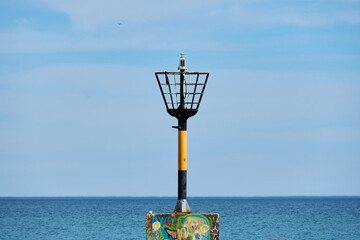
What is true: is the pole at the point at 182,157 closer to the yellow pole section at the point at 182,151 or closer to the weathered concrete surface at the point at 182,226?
the yellow pole section at the point at 182,151

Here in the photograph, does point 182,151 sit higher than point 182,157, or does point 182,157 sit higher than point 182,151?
point 182,151

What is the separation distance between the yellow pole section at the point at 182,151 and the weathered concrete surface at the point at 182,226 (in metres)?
1.08

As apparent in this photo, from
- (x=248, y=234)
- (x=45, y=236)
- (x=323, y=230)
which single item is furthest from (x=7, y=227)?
(x=323, y=230)

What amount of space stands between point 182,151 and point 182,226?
5.42 feet

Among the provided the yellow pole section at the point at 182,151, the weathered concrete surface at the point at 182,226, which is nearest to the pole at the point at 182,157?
the yellow pole section at the point at 182,151

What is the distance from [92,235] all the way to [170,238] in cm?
4249

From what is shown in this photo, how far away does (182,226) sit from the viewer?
16500 mm

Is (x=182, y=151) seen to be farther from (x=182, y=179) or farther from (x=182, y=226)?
(x=182, y=226)

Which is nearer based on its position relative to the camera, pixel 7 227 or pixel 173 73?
pixel 173 73

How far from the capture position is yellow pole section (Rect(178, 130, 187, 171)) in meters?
16.8

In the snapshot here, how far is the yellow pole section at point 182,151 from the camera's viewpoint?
55.3 feet

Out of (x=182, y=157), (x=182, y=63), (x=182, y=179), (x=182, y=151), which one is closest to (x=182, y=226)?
(x=182, y=179)

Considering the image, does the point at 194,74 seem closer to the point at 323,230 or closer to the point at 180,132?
the point at 180,132

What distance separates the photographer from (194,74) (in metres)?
16.9
